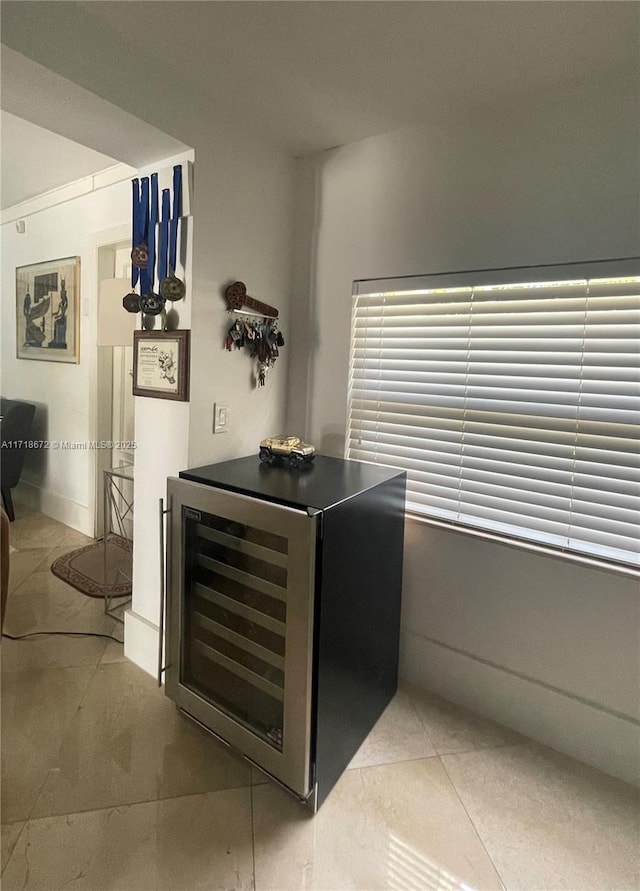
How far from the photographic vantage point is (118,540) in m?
3.27

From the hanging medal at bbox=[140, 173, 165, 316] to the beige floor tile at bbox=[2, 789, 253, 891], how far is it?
1665mm

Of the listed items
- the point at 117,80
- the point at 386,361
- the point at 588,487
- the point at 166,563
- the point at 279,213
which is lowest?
the point at 166,563

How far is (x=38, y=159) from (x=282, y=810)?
3.28 meters

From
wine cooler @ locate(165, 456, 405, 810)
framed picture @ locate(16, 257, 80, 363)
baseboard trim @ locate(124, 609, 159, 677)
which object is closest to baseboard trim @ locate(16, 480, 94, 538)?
framed picture @ locate(16, 257, 80, 363)

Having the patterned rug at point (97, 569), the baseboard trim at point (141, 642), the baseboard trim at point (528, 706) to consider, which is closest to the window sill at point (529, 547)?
the baseboard trim at point (528, 706)

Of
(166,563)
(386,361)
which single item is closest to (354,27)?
(386,361)

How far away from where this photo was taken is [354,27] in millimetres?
1350

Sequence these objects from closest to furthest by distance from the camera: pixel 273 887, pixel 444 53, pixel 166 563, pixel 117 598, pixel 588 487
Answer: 1. pixel 273 887
2. pixel 444 53
3. pixel 588 487
4. pixel 166 563
5. pixel 117 598

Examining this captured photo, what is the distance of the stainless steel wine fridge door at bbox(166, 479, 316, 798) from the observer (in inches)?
54.5

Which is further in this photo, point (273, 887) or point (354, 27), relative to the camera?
point (354, 27)

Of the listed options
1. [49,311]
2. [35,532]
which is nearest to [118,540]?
[35,532]

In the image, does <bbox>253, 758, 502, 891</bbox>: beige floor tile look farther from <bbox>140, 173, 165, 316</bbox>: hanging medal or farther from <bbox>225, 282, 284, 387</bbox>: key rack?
<bbox>140, 173, 165, 316</bbox>: hanging medal

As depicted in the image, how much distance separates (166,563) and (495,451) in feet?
4.24

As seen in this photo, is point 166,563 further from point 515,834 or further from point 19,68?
point 19,68
